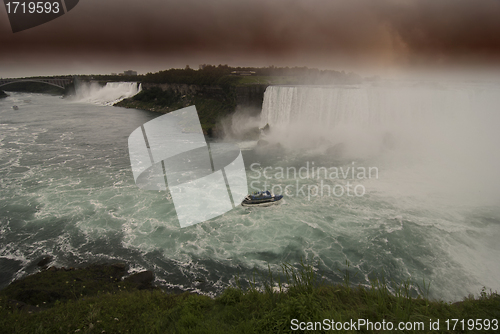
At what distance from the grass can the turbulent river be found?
9.21 feet

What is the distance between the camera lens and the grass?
18.6 ft

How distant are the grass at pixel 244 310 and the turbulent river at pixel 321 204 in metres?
2.81

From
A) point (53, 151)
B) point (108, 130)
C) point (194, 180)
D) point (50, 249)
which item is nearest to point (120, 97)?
point (108, 130)

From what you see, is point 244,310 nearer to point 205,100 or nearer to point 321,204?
point 321,204

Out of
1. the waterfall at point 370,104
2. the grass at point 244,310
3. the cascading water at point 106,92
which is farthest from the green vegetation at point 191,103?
the grass at point 244,310

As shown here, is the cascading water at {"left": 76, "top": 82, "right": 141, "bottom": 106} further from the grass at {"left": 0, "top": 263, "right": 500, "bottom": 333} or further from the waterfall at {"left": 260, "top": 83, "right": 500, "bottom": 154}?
the grass at {"left": 0, "top": 263, "right": 500, "bottom": 333}

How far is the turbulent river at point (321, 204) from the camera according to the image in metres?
12.0

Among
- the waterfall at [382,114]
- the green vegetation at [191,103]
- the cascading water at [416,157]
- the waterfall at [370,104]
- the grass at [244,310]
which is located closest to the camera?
the grass at [244,310]

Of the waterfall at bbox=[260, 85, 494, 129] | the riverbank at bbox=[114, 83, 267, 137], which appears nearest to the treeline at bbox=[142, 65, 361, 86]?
the riverbank at bbox=[114, 83, 267, 137]

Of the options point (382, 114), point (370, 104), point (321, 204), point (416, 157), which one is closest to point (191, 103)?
point (370, 104)

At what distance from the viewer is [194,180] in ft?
71.2

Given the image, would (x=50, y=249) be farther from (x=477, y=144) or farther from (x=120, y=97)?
(x=120, y=97)

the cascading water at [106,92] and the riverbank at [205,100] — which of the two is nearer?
the riverbank at [205,100]

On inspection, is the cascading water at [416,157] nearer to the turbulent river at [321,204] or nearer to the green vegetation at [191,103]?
the turbulent river at [321,204]
